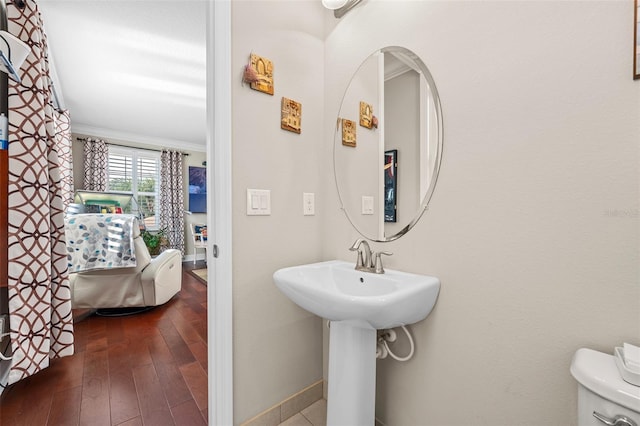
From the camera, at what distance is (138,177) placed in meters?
5.18

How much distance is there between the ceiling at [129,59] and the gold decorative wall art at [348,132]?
146 centimetres

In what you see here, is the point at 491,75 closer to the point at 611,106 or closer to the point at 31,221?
the point at 611,106

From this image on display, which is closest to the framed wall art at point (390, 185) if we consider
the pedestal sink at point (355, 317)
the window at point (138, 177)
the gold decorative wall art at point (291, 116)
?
the pedestal sink at point (355, 317)

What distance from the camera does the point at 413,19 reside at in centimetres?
116

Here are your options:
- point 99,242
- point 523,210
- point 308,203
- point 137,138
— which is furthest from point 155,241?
point 523,210

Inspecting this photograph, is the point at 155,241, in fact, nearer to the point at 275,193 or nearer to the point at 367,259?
the point at 275,193

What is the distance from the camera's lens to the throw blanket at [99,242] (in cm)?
231

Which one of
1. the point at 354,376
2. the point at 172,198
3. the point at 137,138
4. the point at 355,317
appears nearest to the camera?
the point at 355,317

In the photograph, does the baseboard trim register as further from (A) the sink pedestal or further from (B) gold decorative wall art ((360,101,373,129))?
(B) gold decorative wall art ((360,101,373,129))

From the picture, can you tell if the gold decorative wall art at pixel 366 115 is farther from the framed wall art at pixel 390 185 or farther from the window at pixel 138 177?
the window at pixel 138 177

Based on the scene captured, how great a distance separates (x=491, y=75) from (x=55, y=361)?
3038 millimetres

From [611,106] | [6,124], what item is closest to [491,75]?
[611,106]

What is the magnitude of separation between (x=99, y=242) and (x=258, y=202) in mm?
2015

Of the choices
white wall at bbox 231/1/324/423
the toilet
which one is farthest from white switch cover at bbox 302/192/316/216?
the toilet
